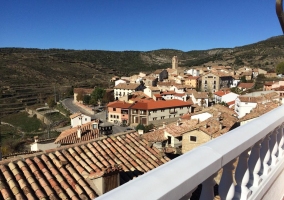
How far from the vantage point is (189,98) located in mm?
55094

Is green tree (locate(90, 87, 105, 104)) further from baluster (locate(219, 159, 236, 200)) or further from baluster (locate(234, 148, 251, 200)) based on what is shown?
baluster (locate(219, 159, 236, 200))

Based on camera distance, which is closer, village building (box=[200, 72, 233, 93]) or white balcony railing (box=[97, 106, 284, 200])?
white balcony railing (box=[97, 106, 284, 200])

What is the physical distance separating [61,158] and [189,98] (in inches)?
1978

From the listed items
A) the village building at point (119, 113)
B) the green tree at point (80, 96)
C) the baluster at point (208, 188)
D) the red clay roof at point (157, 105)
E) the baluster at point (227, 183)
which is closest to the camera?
the baluster at point (208, 188)

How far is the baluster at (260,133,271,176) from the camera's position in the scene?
2172 millimetres

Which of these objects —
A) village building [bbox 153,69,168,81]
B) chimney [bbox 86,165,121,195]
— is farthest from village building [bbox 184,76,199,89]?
chimney [bbox 86,165,121,195]

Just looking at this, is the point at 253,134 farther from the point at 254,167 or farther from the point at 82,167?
the point at 82,167

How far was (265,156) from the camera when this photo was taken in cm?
224

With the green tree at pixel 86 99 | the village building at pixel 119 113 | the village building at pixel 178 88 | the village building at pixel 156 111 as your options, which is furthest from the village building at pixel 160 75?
the village building at pixel 119 113

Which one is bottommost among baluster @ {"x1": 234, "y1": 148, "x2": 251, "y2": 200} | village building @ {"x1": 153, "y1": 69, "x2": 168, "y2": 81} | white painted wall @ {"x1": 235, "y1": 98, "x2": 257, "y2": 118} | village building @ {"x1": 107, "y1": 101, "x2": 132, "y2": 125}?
village building @ {"x1": 107, "y1": 101, "x2": 132, "y2": 125}

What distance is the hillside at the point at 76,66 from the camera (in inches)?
A: 2516

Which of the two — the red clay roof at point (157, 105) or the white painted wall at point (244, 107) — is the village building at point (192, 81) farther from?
the white painted wall at point (244, 107)

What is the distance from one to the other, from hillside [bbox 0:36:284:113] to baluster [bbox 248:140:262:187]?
192ft

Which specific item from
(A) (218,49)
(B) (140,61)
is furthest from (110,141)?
(A) (218,49)
